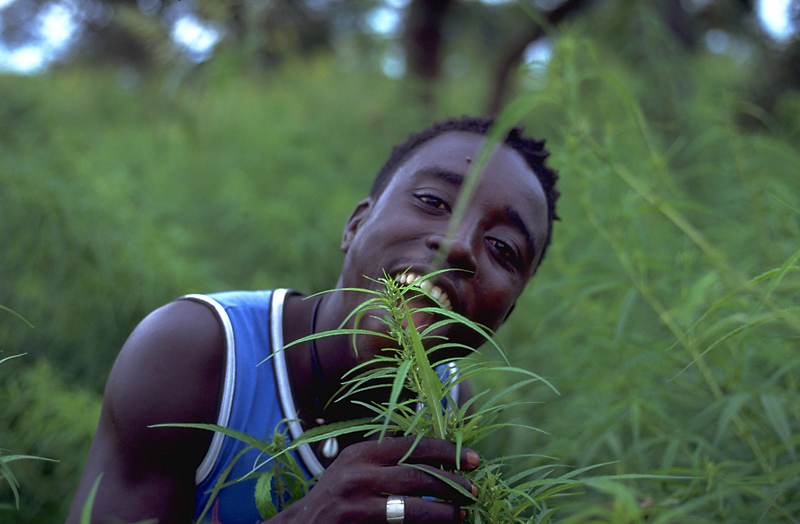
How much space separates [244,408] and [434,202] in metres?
0.49

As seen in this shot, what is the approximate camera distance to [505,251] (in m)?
1.20

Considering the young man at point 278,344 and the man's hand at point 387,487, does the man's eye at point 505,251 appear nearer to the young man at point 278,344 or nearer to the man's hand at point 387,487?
the young man at point 278,344

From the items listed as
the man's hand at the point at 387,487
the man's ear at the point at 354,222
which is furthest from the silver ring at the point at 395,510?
the man's ear at the point at 354,222

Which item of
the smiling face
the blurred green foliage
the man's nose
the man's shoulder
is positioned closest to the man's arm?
the man's shoulder

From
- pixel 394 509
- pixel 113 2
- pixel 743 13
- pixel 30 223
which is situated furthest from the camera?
pixel 113 2

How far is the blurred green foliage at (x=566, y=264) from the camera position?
1.33 m

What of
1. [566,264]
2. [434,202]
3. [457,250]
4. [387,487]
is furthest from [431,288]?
[566,264]

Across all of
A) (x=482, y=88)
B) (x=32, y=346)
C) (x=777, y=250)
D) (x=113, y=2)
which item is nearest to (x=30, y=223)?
(x=32, y=346)

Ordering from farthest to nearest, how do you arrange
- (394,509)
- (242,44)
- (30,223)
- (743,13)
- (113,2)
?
(113,2) < (743,13) < (242,44) < (30,223) < (394,509)

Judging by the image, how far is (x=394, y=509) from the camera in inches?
31.7

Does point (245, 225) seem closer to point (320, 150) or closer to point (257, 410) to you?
point (320, 150)

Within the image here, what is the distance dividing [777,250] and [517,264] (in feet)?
3.18

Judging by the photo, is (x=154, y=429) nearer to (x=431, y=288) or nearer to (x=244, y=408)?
(x=244, y=408)

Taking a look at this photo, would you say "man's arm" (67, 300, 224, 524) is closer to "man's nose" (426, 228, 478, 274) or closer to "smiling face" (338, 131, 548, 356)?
"smiling face" (338, 131, 548, 356)
